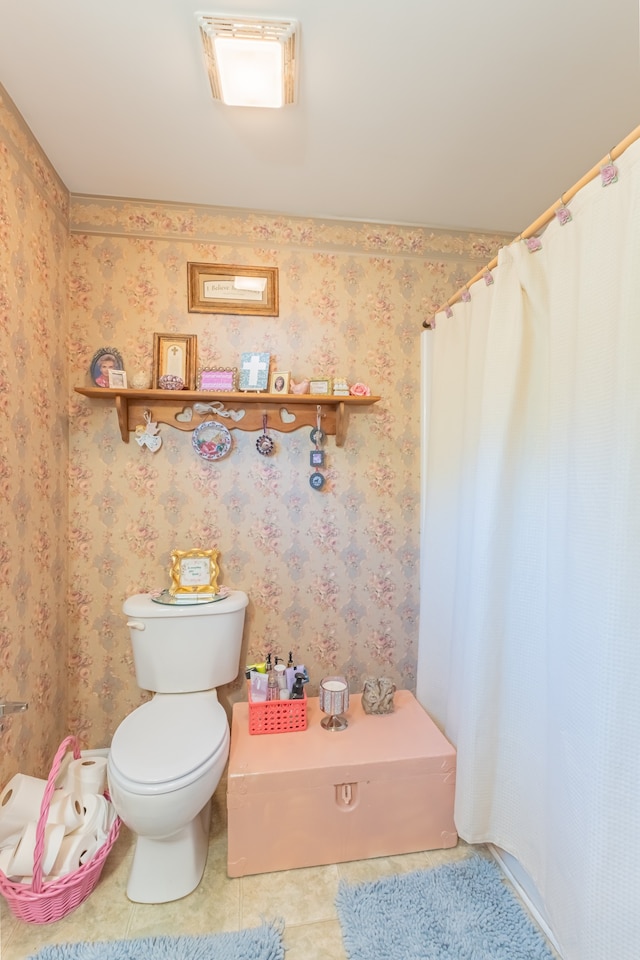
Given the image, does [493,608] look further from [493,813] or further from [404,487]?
[404,487]

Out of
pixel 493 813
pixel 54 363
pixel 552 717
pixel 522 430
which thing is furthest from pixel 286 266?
pixel 493 813

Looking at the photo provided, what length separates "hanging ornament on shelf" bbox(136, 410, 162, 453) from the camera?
6.03 ft

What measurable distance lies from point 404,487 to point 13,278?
1.64m

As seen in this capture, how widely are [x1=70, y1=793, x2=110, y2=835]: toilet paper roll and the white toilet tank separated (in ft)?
1.18

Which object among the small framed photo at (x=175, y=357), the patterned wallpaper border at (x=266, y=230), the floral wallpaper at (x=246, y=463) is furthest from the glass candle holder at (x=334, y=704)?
the patterned wallpaper border at (x=266, y=230)

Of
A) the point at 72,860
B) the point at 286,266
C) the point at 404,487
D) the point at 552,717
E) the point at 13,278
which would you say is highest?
the point at 286,266

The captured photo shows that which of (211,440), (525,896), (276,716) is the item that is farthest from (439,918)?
(211,440)

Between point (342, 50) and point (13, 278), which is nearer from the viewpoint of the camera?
point (342, 50)

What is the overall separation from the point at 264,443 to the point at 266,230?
927 mm

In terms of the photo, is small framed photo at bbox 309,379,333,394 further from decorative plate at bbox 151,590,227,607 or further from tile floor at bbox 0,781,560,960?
tile floor at bbox 0,781,560,960

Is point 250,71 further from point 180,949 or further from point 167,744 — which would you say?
point 180,949

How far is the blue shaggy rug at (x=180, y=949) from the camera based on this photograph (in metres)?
1.15

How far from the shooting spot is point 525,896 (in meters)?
1.32

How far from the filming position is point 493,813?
4.50ft
